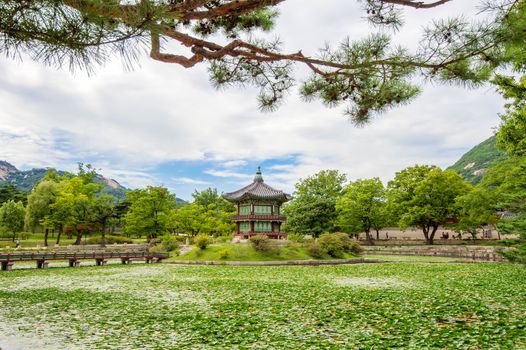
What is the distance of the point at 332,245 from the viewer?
25594mm

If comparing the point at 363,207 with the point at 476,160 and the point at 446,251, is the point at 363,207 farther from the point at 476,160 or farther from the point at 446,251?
the point at 476,160

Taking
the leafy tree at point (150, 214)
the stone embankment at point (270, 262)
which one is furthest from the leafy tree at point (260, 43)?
the leafy tree at point (150, 214)

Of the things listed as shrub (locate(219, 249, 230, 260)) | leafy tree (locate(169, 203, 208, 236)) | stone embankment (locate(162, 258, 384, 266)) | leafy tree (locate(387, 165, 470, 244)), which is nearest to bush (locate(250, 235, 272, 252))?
stone embankment (locate(162, 258, 384, 266))

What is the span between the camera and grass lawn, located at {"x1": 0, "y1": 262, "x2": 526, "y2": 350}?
5.00 meters

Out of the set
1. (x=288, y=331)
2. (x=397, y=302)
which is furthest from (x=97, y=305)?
(x=397, y=302)

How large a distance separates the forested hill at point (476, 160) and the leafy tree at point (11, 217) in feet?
247

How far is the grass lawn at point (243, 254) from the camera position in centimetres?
2377

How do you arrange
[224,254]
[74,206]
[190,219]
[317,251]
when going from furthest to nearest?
[190,219], [74,206], [317,251], [224,254]

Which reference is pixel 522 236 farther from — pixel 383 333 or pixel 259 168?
pixel 259 168

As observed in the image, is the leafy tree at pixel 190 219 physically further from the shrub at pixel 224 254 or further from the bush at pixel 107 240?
the shrub at pixel 224 254

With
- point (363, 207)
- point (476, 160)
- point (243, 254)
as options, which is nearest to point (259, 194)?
point (243, 254)

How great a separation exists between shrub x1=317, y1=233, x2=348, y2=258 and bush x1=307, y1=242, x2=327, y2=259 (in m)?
0.33

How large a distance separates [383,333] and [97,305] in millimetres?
5962

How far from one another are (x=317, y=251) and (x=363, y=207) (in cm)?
1573
